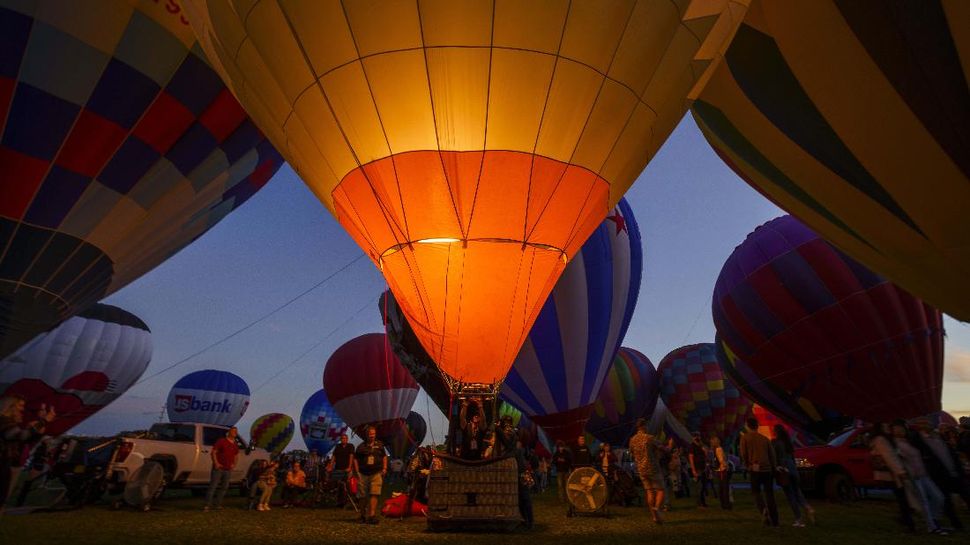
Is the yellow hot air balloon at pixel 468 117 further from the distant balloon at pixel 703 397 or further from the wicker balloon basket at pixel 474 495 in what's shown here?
the distant balloon at pixel 703 397

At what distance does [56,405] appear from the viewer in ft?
55.1

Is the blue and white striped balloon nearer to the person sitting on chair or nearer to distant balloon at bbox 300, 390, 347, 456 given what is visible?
the person sitting on chair

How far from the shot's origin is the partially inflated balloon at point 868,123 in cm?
771

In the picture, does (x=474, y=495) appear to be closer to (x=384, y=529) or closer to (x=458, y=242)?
(x=384, y=529)

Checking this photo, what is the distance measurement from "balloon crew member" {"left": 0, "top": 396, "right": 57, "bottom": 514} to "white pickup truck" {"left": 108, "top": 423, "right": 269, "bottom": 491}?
253 cm

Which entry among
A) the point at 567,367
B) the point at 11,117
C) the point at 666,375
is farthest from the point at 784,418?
the point at 11,117

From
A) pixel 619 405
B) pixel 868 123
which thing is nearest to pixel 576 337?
pixel 868 123

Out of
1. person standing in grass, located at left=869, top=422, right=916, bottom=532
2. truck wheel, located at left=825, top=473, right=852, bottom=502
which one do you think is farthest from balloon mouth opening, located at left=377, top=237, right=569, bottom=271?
truck wheel, located at left=825, top=473, right=852, bottom=502

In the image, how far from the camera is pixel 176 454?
9461 mm

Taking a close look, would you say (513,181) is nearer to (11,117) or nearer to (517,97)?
(517,97)

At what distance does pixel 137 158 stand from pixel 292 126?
4.40m

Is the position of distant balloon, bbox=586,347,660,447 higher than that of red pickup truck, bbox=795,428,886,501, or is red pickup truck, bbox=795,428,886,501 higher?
distant balloon, bbox=586,347,660,447

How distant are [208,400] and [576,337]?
77.5 ft

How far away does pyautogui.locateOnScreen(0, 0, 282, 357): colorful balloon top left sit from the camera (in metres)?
7.84
